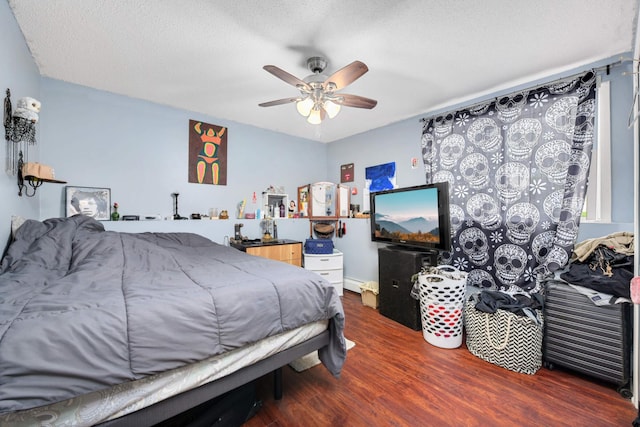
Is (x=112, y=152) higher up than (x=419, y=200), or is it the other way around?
(x=112, y=152)

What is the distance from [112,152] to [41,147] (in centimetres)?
53

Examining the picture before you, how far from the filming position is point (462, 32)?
6.00 ft

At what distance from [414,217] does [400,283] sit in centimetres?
73

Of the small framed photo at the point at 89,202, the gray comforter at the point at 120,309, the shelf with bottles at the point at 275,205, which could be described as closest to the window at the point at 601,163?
the gray comforter at the point at 120,309

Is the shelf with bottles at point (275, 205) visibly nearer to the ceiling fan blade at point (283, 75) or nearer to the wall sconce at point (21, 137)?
the ceiling fan blade at point (283, 75)

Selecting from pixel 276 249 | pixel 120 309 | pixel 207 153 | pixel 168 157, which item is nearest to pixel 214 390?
pixel 120 309

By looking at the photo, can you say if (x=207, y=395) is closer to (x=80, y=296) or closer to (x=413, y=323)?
(x=80, y=296)

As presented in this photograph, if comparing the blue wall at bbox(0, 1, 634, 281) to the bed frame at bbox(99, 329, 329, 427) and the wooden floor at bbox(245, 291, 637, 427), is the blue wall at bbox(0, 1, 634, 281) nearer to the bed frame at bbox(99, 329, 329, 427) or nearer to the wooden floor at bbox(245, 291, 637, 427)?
the wooden floor at bbox(245, 291, 637, 427)

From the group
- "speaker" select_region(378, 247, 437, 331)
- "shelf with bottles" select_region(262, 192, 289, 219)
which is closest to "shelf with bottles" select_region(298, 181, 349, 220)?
"shelf with bottles" select_region(262, 192, 289, 219)

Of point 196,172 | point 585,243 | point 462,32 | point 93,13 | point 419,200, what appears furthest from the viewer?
point 196,172

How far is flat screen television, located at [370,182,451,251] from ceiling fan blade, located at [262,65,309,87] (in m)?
1.64

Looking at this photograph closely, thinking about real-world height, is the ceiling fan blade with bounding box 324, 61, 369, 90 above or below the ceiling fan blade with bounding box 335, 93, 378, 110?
above

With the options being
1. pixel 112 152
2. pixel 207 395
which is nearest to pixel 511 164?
pixel 207 395

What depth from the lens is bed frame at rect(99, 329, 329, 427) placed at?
3.32 ft
